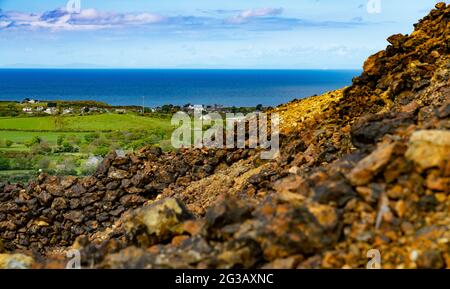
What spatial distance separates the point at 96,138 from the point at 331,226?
71.2 metres

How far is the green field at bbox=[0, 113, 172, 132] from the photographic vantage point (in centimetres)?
8750

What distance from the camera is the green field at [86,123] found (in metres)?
87.5

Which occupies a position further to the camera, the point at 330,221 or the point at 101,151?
the point at 101,151

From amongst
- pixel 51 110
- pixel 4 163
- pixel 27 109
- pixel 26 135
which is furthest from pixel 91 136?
pixel 27 109

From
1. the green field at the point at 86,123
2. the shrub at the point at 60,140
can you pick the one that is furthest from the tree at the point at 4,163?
the green field at the point at 86,123

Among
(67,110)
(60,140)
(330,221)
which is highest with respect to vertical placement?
(330,221)

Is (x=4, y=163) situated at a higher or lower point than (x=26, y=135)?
lower

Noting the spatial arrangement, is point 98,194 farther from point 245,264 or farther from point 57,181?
point 245,264

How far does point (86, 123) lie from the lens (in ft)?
311

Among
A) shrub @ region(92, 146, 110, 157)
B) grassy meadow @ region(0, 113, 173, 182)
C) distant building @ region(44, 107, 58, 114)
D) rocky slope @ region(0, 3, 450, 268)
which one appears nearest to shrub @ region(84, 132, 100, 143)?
grassy meadow @ region(0, 113, 173, 182)

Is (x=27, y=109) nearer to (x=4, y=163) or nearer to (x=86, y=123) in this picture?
(x=86, y=123)

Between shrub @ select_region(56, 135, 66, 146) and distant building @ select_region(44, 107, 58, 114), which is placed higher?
distant building @ select_region(44, 107, 58, 114)

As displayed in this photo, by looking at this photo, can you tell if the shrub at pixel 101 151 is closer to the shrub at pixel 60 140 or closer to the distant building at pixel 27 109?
the shrub at pixel 60 140

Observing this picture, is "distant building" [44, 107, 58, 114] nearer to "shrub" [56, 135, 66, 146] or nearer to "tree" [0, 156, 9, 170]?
"shrub" [56, 135, 66, 146]
